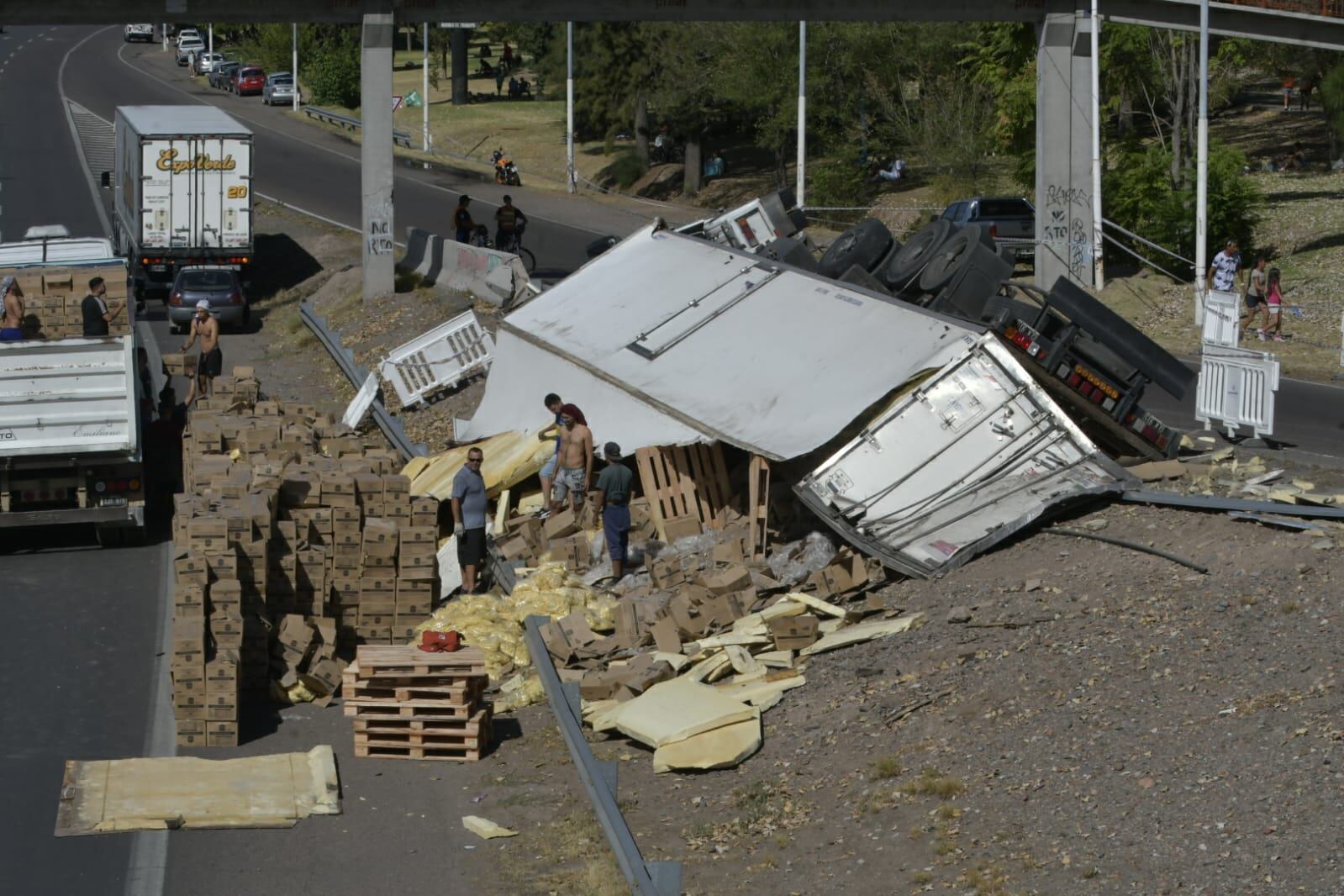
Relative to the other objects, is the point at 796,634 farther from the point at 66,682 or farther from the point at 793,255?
the point at 793,255

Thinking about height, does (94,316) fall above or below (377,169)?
below

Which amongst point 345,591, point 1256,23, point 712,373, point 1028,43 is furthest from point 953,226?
point 1028,43

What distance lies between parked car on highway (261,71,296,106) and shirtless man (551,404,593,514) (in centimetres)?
6492

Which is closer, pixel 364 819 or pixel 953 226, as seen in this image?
pixel 364 819

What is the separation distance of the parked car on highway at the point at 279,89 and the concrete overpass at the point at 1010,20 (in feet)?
159

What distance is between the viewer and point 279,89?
3130 inches

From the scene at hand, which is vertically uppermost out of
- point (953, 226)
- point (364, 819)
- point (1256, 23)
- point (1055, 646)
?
point (1256, 23)

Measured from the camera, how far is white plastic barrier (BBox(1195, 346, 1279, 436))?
18.8m

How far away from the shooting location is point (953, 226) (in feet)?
69.2

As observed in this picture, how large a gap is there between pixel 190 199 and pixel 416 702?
24957mm

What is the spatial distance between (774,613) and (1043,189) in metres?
20.8

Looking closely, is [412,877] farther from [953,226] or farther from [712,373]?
[953,226]

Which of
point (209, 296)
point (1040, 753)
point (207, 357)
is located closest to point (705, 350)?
point (207, 357)

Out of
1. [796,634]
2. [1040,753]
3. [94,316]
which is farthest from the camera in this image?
[94,316]
